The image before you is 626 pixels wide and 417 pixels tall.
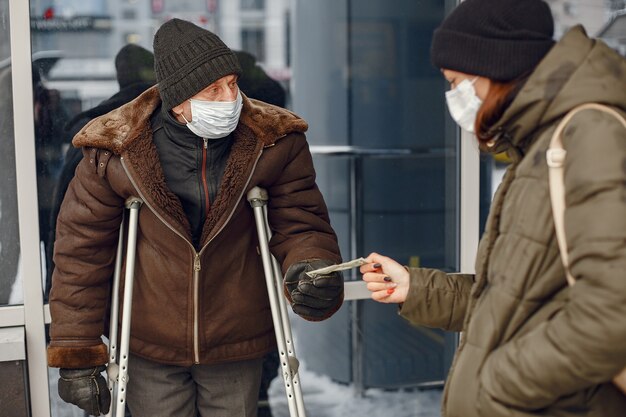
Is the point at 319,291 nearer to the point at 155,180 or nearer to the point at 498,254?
the point at 155,180

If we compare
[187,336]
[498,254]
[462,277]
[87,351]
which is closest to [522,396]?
[498,254]

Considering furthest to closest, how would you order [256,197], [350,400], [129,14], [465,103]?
1. [350,400]
2. [129,14]
3. [256,197]
4. [465,103]

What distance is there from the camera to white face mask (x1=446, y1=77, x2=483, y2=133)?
2.21 metres

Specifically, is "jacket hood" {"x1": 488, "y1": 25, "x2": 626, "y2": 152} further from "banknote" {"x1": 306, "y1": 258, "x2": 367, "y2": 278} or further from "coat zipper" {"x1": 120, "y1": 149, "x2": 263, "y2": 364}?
"coat zipper" {"x1": 120, "y1": 149, "x2": 263, "y2": 364}

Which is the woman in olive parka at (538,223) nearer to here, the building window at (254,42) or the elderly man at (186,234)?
the elderly man at (186,234)

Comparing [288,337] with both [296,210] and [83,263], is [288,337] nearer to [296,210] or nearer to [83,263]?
[296,210]

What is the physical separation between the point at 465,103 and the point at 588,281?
0.59 meters

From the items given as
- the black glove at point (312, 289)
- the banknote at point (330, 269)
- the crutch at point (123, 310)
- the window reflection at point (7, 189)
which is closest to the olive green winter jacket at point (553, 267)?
the banknote at point (330, 269)

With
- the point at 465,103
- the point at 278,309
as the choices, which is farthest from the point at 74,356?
the point at 465,103

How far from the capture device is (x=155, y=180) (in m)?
3.05

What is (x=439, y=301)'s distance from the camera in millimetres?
2582

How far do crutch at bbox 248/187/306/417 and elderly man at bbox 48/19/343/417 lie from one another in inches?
2.2

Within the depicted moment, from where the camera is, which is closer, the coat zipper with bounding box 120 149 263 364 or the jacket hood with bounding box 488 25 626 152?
the jacket hood with bounding box 488 25 626 152

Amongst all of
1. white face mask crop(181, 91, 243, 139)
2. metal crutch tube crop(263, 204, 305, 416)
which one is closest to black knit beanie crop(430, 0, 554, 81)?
white face mask crop(181, 91, 243, 139)
